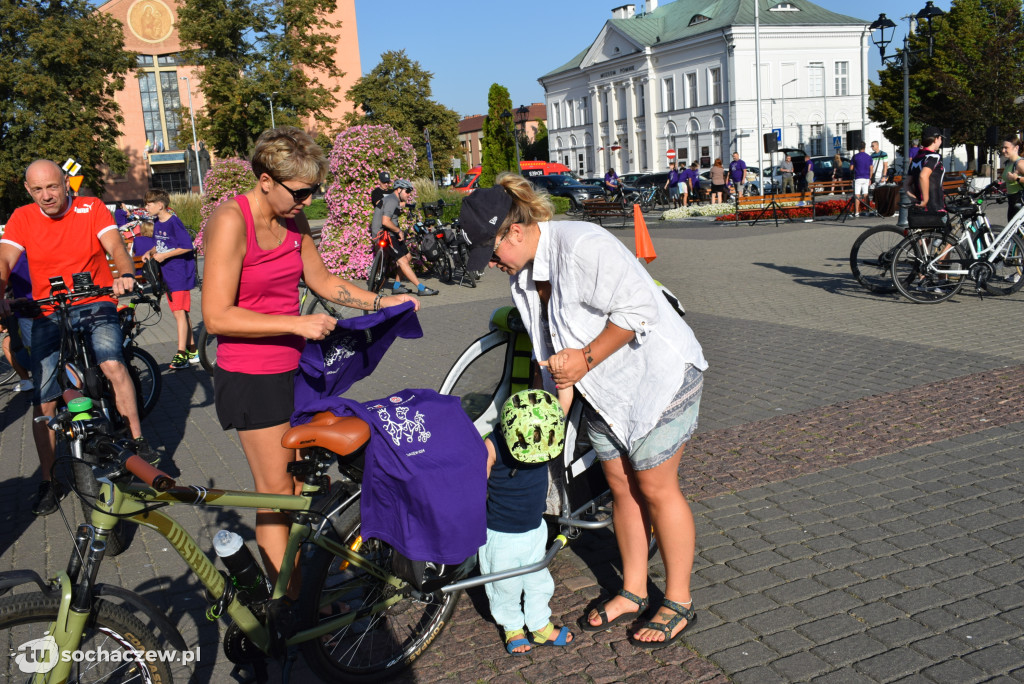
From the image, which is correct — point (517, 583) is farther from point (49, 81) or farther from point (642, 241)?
point (49, 81)

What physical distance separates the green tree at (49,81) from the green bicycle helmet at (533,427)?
41313 millimetres

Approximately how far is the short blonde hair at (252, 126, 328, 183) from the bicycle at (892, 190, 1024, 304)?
8461mm

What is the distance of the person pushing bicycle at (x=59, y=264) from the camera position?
5.05m

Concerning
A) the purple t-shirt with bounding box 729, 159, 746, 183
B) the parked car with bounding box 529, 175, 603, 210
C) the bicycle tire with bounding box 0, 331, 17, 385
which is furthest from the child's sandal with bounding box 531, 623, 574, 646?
the parked car with bounding box 529, 175, 603, 210

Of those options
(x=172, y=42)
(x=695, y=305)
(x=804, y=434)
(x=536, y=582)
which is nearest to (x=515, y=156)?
(x=695, y=305)

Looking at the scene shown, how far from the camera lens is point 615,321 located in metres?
2.96

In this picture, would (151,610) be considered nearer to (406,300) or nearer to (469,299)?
(406,300)

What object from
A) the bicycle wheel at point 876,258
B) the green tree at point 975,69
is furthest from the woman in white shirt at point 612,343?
the green tree at point 975,69

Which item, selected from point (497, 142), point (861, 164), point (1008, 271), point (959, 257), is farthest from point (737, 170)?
point (959, 257)

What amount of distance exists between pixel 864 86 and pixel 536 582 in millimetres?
69364

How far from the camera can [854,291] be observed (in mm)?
11102

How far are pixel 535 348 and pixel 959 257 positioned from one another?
823cm

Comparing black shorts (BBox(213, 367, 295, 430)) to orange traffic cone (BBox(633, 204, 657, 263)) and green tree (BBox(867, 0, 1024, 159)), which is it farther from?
green tree (BBox(867, 0, 1024, 159))

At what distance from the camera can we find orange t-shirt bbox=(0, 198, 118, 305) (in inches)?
201
